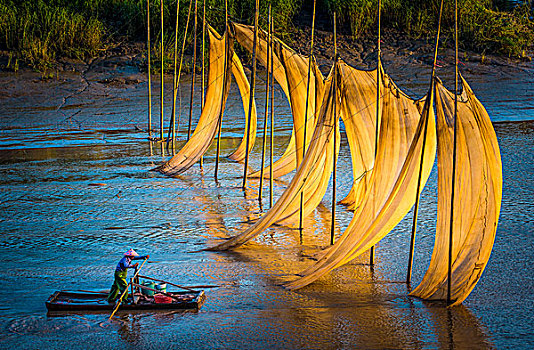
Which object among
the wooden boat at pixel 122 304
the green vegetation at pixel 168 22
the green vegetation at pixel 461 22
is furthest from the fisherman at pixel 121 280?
the green vegetation at pixel 461 22

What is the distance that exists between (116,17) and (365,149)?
13.2 meters

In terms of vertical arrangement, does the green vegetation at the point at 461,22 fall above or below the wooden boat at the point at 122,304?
above

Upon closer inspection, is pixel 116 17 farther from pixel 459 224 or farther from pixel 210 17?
pixel 459 224

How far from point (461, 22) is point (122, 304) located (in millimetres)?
16252

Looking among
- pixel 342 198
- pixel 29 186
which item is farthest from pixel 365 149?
pixel 29 186

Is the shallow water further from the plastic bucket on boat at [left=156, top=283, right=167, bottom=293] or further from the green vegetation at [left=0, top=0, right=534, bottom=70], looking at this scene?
the green vegetation at [left=0, top=0, right=534, bottom=70]

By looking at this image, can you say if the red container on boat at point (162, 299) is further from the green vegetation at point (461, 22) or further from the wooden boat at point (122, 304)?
the green vegetation at point (461, 22)

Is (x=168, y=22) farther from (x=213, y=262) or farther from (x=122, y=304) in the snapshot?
(x=122, y=304)

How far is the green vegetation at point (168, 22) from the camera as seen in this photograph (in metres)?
17.1

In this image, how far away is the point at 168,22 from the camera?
59.8 feet

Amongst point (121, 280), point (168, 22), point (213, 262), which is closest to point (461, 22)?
point (168, 22)

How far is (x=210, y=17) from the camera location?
18.1m

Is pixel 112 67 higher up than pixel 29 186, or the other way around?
pixel 112 67

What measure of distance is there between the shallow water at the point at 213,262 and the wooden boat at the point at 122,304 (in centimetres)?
7
